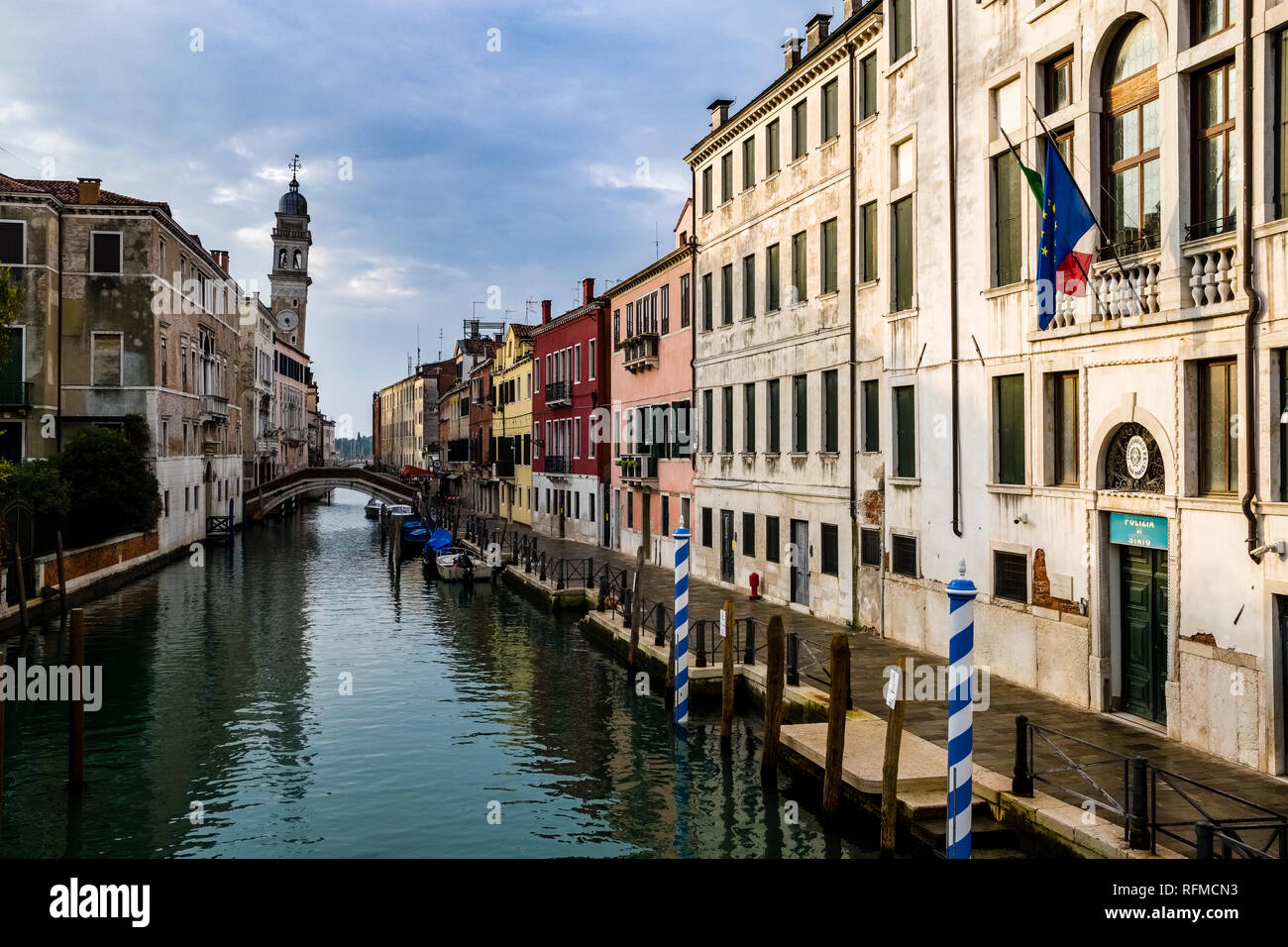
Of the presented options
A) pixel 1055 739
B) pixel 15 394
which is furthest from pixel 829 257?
pixel 15 394

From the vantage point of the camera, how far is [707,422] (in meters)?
28.7

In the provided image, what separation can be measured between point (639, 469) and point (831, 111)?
15.7m

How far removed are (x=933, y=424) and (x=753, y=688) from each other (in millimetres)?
5445

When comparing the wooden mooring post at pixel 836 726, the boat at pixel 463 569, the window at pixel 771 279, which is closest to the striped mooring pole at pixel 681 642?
the wooden mooring post at pixel 836 726

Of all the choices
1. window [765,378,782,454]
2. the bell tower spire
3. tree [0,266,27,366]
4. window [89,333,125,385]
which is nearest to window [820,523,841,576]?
window [765,378,782,454]

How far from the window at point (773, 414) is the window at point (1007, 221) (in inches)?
347

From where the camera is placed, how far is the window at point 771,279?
24.0m

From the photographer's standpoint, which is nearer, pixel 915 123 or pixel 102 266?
pixel 915 123

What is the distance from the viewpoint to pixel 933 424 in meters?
17.3

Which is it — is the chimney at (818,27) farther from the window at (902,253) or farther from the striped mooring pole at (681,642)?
the striped mooring pole at (681,642)
